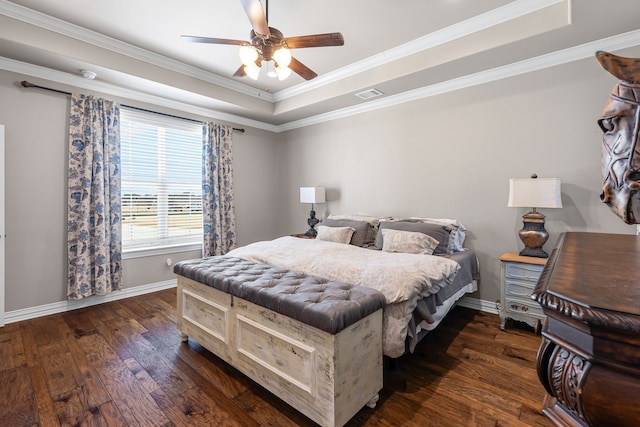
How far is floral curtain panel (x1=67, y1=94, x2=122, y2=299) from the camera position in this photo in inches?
129

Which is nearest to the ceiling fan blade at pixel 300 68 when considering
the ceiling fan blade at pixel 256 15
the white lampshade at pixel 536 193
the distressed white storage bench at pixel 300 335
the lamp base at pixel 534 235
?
the ceiling fan blade at pixel 256 15

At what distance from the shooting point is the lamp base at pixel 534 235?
280 cm

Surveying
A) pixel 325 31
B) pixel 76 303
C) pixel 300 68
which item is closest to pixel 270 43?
pixel 300 68

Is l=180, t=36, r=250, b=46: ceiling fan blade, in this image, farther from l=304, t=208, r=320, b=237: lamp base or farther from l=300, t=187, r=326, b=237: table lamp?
l=304, t=208, r=320, b=237: lamp base

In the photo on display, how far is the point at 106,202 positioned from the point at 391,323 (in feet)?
11.5

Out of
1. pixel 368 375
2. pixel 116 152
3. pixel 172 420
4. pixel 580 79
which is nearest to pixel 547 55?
pixel 580 79

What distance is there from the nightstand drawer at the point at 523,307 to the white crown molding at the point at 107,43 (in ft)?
14.0

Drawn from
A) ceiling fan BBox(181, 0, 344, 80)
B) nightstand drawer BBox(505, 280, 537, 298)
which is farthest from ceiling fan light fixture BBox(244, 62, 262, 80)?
nightstand drawer BBox(505, 280, 537, 298)

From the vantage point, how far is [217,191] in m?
4.55

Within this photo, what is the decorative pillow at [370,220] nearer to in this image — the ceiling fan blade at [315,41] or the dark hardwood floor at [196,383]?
the dark hardwood floor at [196,383]

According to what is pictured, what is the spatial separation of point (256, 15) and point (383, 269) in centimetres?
198

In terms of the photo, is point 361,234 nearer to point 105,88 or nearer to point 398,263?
point 398,263

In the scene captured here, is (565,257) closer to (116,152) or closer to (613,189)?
(613,189)

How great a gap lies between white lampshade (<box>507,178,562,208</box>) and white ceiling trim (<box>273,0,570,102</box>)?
1.46 metres
